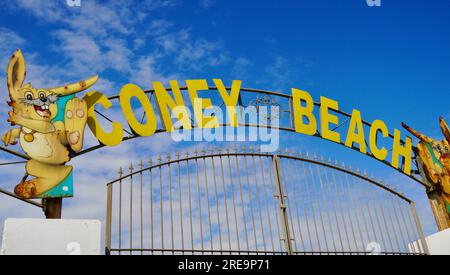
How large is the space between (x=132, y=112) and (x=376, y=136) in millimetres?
6322

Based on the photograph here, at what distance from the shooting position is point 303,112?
34.4 ft

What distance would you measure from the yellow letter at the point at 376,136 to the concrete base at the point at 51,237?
24.6 ft

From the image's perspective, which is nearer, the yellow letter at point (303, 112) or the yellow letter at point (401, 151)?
the yellow letter at point (303, 112)

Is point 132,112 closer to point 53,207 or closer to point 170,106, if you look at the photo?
point 170,106

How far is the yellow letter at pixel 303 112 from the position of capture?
10.3 metres

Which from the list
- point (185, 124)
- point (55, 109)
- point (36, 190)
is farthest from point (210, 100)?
point (36, 190)

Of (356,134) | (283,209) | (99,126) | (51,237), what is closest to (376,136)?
(356,134)

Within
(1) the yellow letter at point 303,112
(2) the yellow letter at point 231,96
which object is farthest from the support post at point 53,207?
(1) the yellow letter at point 303,112

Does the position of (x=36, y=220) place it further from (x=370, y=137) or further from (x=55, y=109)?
(x=370, y=137)

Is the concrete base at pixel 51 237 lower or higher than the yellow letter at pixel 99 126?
lower

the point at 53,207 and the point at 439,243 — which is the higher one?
the point at 53,207

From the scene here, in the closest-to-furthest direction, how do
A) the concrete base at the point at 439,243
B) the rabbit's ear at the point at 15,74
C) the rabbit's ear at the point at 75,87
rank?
the rabbit's ear at the point at 15,74, the rabbit's ear at the point at 75,87, the concrete base at the point at 439,243

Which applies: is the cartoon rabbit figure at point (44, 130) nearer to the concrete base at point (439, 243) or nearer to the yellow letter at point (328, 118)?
the yellow letter at point (328, 118)

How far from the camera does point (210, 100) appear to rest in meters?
9.65
